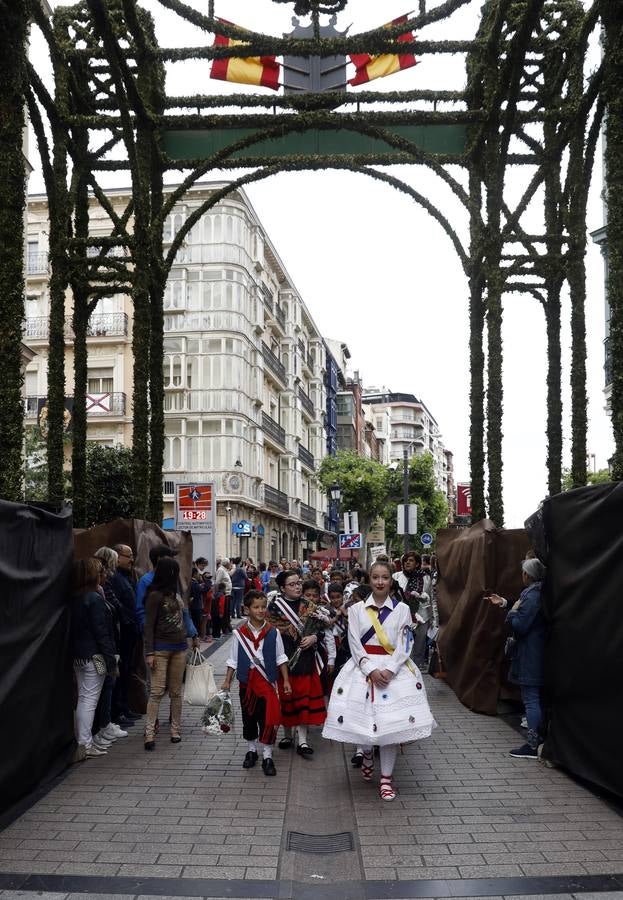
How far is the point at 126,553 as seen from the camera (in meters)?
10.2

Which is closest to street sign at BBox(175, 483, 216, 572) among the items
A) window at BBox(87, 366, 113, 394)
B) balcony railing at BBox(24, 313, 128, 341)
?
window at BBox(87, 366, 113, 394)

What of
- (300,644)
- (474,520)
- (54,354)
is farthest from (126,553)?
(474,520)

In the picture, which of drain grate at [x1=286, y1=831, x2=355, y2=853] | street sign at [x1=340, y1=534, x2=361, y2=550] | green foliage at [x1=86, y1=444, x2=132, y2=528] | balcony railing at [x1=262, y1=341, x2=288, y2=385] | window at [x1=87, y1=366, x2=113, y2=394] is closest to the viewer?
drain grate at [x1=286, y1=831, x2=355, y2=853]

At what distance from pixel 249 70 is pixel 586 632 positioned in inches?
439

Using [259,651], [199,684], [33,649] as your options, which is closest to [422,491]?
[199,684]

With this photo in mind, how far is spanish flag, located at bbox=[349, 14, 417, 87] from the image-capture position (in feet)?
49.1

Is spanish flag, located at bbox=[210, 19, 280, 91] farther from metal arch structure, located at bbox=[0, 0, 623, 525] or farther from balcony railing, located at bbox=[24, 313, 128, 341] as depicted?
balcony railing, located at bbox=[24, 313, 128, 341]

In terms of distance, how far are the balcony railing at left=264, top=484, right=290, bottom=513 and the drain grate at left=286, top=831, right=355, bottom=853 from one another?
167 feet

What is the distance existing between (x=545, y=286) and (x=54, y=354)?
7597 millimetres

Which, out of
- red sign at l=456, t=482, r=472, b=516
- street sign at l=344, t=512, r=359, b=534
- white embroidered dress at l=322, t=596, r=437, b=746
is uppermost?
red sign at l=456, t=482, r=472, b=516

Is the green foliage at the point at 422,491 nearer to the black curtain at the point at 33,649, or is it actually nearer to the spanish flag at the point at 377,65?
the spanish flag at the point at 377,65

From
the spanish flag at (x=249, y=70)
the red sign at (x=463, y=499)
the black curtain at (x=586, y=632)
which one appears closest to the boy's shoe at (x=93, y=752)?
the black curtain at (x=586, y=632)

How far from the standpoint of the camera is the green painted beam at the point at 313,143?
1548cm

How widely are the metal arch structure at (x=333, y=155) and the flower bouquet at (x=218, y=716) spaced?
17.7 ft
